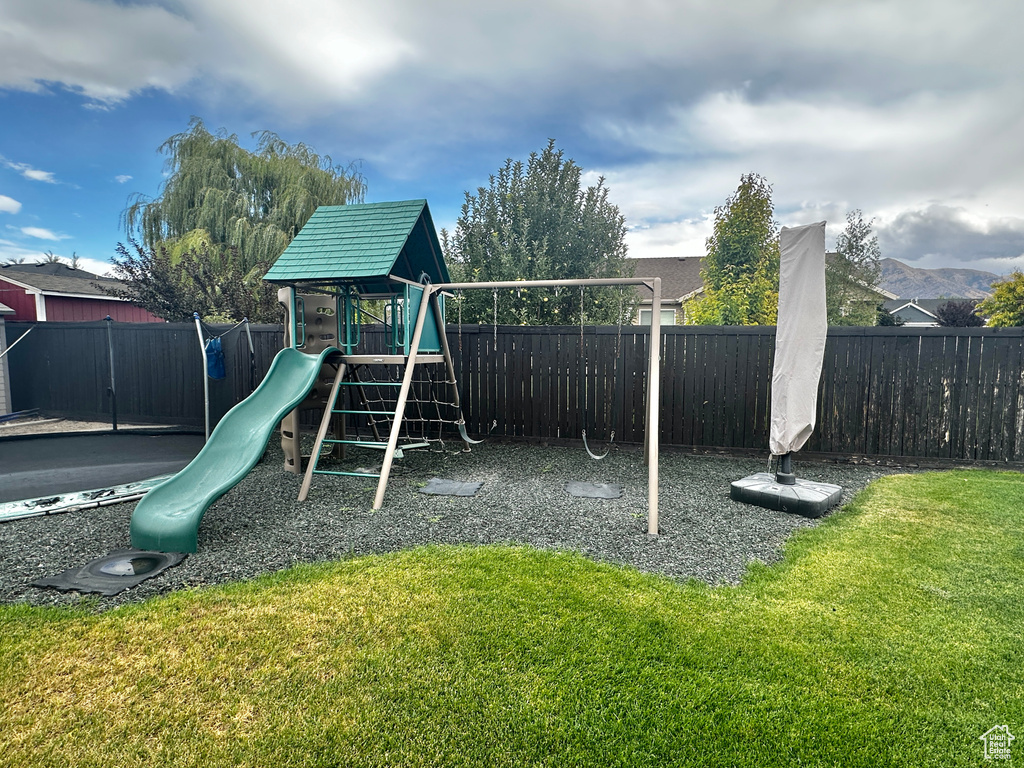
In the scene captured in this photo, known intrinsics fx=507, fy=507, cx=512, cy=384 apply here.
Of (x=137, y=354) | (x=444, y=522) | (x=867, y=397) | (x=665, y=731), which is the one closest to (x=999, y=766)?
(x=665, y=731)

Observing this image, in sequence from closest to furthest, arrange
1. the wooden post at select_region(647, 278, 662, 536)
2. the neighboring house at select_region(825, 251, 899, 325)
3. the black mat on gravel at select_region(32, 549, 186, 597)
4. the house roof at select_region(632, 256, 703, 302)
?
the black mat on gravel at select_region(32, 549, 186, 597) → the wooden post at select_region(647, 278, 662, 536) → the neighboring house at select_region(825, 251, 899, 325) → the house roof at select_region(632, 256, 703, 302)

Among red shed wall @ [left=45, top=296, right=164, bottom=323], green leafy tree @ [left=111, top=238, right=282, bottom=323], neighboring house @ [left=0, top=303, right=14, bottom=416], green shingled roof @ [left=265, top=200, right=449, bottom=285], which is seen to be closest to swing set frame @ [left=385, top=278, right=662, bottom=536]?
green shingled roof @ [left=265, top=200, right=449, bottom=285]

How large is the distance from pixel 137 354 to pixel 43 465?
332 cm

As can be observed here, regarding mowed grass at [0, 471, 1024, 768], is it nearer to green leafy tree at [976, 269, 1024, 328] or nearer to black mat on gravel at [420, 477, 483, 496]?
black mat on gravel at [420, 477, 483, 496]

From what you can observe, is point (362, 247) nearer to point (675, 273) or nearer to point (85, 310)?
point (675, 273)

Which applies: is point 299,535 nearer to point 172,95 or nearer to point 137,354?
point 137,354

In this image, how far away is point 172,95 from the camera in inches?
539

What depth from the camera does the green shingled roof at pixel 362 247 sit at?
15.7ft

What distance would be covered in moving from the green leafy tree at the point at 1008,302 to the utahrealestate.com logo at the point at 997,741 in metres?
18.2

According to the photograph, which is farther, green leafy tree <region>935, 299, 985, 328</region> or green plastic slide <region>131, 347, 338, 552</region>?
green leafy tree <region>935, 299, 985, 328</region>

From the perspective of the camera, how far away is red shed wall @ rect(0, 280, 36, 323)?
48.6 ft

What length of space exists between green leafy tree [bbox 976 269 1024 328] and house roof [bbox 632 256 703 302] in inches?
332

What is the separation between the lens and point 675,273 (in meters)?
19.2

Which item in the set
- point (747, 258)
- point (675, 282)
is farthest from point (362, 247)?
point (675, 282)
